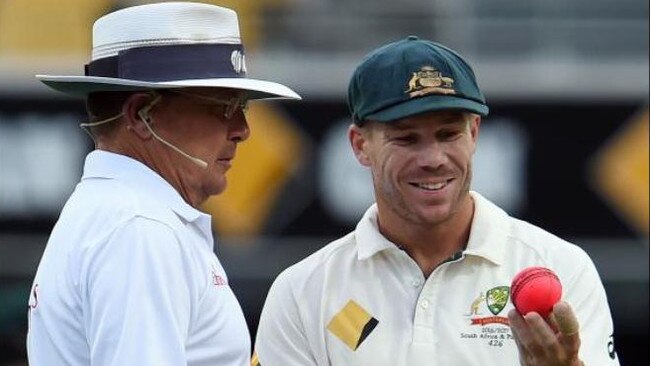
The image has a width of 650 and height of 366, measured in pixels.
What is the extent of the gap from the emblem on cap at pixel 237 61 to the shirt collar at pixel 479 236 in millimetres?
601

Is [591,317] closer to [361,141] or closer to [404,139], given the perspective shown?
[404,139]

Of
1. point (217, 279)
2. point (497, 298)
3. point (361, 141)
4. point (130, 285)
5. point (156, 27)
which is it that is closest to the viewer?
point (130, 285)

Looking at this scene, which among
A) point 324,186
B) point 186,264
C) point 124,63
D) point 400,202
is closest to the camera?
point 186,264

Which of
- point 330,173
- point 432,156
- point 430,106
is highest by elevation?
point 430,106

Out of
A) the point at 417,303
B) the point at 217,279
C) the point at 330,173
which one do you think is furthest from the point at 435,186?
the point at 330,173

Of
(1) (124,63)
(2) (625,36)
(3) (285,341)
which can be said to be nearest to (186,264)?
(1) (124,63)

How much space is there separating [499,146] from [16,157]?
292 centimetres

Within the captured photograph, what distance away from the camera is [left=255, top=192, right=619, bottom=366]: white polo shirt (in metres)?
3.90

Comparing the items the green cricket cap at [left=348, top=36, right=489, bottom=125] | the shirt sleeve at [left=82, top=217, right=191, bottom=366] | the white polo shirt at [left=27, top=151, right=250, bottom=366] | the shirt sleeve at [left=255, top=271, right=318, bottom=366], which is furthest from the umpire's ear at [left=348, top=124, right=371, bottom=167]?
the shirt sleeve at [left=82, top=217, right=191, bottom=366]

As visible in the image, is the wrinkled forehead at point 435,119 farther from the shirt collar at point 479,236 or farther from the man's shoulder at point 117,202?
the man's shoulder at point 117,202

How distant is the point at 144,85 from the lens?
3.44 m

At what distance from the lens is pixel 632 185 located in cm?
1013

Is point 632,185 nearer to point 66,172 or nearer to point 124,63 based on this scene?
point 66,172

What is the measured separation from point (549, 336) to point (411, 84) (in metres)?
0.75
